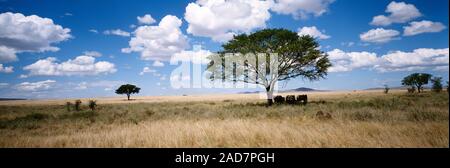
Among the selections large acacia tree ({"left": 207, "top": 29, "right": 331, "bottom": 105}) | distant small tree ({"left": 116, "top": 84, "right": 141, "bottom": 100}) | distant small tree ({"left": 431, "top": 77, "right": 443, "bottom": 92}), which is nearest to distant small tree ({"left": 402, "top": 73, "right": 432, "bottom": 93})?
distant small tree ({"left": 431, "top": 77, "right": 443, "bottom": 92})

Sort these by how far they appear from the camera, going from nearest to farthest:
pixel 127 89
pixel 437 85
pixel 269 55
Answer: pixel 269 55, pixel 437 85, pixel 127 89

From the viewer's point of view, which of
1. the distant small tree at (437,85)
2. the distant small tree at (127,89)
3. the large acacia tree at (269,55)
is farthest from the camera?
the distant small tree at (127,89)

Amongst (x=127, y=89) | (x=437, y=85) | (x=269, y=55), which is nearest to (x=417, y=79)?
(x=437, y=85)

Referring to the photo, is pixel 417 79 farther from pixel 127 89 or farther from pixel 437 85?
pixel 127 89

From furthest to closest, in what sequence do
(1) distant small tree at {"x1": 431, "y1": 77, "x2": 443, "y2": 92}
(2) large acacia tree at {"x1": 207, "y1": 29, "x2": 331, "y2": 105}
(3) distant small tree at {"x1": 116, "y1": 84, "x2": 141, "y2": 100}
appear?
1. (3) distant small tree at {"x1": 116, "y1": 84, "x2": 141, "y2": 100}
2. (1) distant small tree at {"x1": 431, "y1": 77, "x2": 443, "y2": 92}
3. (2) large acacia tree at {"x1": 207, "y1": 29, "x2": 331, "y2": 105}

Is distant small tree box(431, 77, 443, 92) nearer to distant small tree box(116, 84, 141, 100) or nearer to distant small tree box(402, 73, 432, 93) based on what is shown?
distant small tree box(402, 73, 432, 93)

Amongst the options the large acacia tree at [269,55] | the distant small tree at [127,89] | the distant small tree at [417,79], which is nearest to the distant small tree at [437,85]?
the distant small tree at [417,79]

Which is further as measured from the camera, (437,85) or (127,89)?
(127,89)

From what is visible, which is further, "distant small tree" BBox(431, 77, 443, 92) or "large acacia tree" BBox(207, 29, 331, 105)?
"distant small tree" BBox(431, 77, 443, 92)

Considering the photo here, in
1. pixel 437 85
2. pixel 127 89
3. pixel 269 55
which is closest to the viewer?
pixel 269 55

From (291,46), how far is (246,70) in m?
5.69

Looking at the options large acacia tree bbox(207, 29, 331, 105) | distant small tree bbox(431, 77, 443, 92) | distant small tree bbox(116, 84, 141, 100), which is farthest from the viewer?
distant small tree bbox(116, 84, 141, 100)

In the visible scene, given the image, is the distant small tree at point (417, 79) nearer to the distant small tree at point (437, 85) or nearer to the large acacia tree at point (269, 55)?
the distant small tree at point (437, 85)
